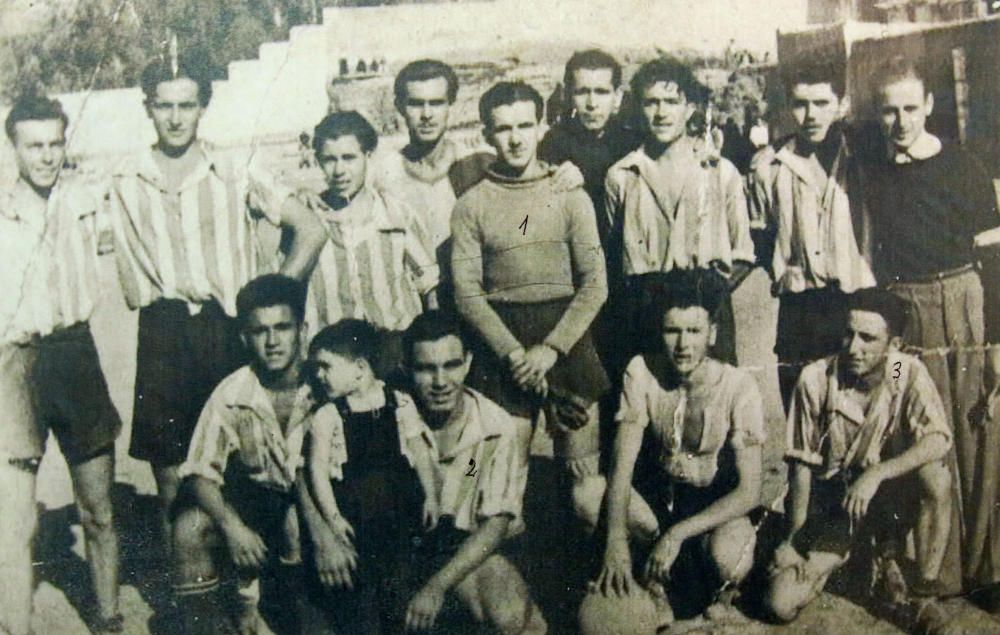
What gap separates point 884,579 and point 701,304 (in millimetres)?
1191

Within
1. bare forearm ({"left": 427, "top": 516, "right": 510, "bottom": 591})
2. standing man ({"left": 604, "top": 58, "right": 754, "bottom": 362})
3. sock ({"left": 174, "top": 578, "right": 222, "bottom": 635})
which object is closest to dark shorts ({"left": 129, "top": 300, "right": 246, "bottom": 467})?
sock ({"left": 174, "top": 578, "right": 222, "bottom": 635})

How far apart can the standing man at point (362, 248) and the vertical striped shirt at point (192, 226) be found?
19 cm

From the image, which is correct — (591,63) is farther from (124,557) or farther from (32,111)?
(124,557)

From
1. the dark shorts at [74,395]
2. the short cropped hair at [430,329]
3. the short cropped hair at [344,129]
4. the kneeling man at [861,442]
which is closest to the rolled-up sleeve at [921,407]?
the kneeling man at [861,442]

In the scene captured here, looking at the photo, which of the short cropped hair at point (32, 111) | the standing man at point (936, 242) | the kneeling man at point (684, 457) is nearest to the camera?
the short cropped hair at point (32, 111)

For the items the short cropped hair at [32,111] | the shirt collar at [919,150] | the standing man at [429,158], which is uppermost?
the short cropped hair at [32,111]

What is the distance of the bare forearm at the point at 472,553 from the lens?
363cm

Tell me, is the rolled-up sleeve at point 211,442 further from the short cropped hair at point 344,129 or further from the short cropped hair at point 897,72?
the short cropped hair at point 897,72

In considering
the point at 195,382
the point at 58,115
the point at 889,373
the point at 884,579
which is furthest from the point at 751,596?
the point at 58,115

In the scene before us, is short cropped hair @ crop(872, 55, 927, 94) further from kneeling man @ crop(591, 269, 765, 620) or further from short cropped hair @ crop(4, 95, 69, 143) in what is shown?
short cropped hair @ crop(4, 95, 69, 143)

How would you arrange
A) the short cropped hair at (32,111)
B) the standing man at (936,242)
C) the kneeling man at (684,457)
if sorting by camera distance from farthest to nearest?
the standing man at (936,242), the kneeling man at (684,457), the short cropped hair at (32,111)

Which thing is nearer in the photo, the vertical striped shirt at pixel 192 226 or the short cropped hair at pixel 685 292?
the vertical striped shirt at pixel 192 226

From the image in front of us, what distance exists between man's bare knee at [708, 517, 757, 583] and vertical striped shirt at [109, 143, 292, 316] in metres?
1.83

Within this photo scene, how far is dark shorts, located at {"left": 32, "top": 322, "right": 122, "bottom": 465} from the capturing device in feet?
11.8
